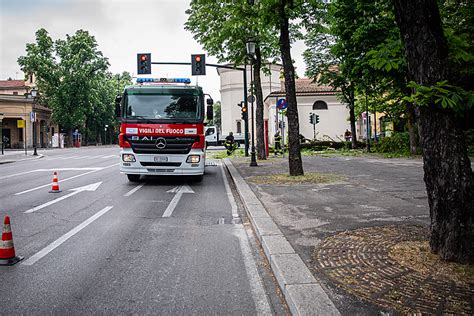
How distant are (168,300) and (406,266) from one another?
7.84 ft

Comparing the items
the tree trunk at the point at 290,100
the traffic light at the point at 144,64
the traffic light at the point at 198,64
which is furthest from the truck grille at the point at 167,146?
the traffic light at the point at 144,64

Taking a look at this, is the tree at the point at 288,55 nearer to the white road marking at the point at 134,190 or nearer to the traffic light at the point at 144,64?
the white road marking at the point at 134,190

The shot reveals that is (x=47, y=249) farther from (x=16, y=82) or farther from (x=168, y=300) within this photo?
(x=16, y=82)

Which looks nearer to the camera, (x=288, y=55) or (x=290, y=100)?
(x=290, y=100)

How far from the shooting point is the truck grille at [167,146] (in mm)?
11820

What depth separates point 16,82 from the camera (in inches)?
3381

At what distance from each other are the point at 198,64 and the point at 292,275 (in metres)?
19.0

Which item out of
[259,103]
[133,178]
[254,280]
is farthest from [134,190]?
[259,103]

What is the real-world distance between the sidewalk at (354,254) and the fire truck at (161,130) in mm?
3562

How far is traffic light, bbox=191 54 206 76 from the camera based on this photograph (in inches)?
851

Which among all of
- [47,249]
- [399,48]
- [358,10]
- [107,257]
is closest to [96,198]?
[47,249]

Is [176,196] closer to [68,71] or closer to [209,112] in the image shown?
[209,112]

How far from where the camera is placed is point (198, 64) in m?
21.8

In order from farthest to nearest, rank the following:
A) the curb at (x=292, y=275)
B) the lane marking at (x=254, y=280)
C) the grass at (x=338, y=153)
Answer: the grass at (x=338, y=153) < the lane marking at (x=254, y=280) < the curb at (x=292, y=275)
